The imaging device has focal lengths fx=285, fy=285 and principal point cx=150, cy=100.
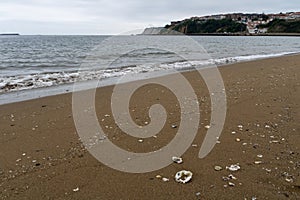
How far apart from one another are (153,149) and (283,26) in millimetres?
143083

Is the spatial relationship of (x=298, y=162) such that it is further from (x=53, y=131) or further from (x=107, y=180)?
(x=53, y=131)

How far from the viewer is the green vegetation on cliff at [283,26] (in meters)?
125

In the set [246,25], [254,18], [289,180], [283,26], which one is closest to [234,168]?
[289,180]

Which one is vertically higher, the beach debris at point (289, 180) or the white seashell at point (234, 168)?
the beach debris at point (289, 180)

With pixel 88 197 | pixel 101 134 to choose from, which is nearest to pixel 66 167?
pixel 88 197

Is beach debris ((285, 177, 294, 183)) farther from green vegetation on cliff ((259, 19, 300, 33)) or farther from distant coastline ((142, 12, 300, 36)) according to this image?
green vegetation on cliff ((259, 19, 300, 33))

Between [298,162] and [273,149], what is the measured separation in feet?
1.32

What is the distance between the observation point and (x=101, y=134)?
4273 millimetres

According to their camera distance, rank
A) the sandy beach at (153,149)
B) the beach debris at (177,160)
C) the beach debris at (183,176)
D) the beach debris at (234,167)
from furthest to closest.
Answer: the beach debris at (177,160)
the beach debris at (234,167)
the beach debris at (183,176)
the sandy beach at (153,149)

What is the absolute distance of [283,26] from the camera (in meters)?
129

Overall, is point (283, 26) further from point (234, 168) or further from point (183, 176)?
point (183, 176)

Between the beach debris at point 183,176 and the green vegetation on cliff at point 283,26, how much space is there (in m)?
138

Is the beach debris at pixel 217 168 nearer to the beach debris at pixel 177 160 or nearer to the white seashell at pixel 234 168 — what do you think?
the white seashell at pixel 234 168

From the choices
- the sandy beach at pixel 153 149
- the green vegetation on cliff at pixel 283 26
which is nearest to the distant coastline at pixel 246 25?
the green vegetation on cliff at pixel 283 26
